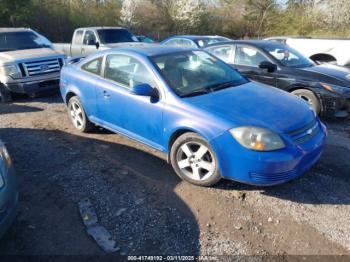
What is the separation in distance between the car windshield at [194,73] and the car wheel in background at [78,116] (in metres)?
1.94

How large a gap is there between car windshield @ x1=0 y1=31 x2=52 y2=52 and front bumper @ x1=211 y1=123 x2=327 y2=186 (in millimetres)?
7354

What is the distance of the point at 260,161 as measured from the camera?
329cm

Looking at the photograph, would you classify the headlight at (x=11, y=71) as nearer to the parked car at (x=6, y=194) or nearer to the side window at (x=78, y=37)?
the side window at (x=78, y=37)

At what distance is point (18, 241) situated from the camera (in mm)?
3070

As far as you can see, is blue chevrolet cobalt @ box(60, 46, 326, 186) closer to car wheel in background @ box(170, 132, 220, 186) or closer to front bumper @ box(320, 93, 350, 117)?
car wheel in background @ box(170, 132, 220, 186)

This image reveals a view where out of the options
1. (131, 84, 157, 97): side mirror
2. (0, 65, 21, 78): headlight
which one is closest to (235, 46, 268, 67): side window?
(131, 84, 157, 97): side mirror

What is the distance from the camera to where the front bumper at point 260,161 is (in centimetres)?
329

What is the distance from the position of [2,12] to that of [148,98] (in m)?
18.3

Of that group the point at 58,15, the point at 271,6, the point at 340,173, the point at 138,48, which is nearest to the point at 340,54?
the point at 340,173

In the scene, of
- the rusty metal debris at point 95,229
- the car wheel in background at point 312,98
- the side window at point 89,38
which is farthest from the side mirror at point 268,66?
the side window at point 89,38

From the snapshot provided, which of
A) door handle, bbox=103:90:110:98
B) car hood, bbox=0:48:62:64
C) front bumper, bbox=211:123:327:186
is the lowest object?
front bumper, bbox=211:123:327:186

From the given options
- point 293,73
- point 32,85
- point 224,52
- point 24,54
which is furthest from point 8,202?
point 24,54

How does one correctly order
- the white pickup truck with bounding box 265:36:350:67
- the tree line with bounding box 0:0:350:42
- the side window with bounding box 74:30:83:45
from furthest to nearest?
the tree line with bounding box 0:0:350:42 → the side window with bounding box 74:30:83:45 → the white pickup truck with bounding box 265:36:350:67

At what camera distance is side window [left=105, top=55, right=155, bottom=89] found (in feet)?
14.0
